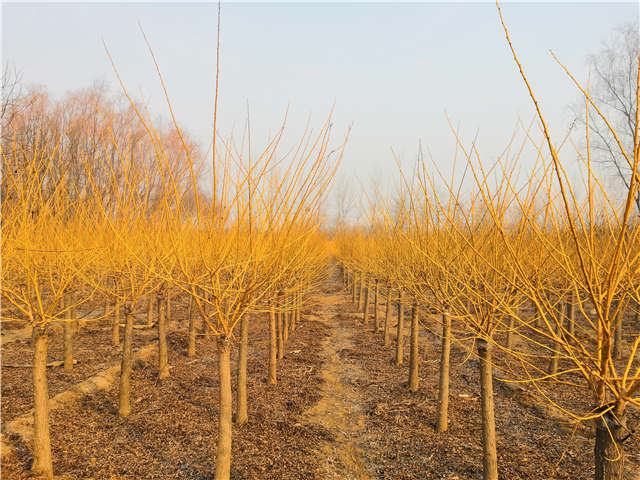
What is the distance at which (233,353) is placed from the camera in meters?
9.80

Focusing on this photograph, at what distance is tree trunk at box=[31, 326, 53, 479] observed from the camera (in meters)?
3.84

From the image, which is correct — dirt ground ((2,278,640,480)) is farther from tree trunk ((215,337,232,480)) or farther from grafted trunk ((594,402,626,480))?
grafted trunk ((594,402,626,480))

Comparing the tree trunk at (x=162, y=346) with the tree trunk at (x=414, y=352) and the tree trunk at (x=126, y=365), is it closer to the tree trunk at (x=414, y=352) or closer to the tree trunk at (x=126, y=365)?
the tree trunk at (x=126, y=365)

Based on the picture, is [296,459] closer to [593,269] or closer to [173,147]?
[593,269]

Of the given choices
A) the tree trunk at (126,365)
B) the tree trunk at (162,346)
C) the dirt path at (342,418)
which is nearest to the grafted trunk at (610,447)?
the dirt path at (342,418)

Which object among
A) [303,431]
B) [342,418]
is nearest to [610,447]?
[303,431]

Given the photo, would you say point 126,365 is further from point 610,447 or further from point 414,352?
point 610,447

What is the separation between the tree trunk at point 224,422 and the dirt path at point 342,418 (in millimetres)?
1605

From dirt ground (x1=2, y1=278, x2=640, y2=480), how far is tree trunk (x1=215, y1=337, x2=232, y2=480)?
1125 mm

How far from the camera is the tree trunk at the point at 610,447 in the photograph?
1917 mm

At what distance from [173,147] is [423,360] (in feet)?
46.0

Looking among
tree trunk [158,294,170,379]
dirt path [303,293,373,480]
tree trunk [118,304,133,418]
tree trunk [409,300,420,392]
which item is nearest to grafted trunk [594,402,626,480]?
dirt path [303,293,373,480]

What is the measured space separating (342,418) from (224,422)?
3236mm

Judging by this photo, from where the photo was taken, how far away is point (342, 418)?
6070mm
